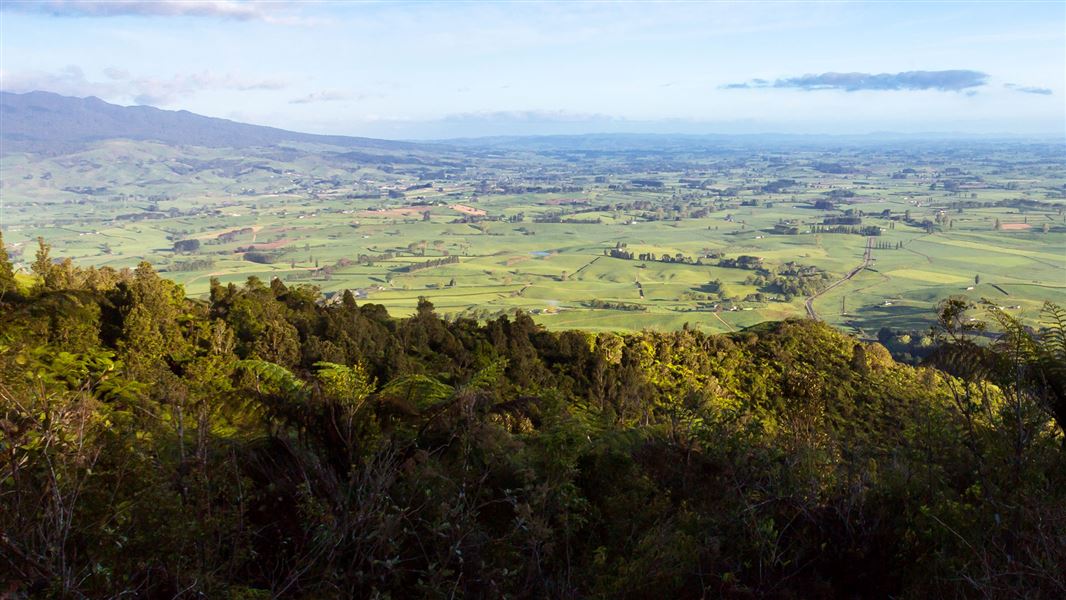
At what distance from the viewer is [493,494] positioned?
5.06 metres

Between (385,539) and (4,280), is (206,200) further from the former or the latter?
(385,539)

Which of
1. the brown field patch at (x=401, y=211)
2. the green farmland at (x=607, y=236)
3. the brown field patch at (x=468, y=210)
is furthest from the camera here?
the brown field patch at (x=468, y=210)

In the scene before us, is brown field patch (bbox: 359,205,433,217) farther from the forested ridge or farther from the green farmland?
the forested ridge

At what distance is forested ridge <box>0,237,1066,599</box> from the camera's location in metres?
3.29

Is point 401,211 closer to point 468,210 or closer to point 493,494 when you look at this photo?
point 468,210

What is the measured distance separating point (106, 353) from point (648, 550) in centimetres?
643

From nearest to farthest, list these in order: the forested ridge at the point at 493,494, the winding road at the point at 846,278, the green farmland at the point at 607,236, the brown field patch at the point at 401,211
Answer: the forested ridge at the point at 493,494
the winding road at the point at 846,278
the green farmland at the point at 607,236
the brown field patch at the point at 401,211

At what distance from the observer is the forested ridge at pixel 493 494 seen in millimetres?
3285

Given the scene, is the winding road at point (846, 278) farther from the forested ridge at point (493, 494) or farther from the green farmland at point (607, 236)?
the forested ridge at point (493, 494)

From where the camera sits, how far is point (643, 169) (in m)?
163

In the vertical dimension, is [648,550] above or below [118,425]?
below

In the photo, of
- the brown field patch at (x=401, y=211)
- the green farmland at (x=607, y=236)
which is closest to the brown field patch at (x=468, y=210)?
the green farmland at (x=607, y=236)

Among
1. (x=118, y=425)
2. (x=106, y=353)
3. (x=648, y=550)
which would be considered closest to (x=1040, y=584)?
(x=648, y=550)

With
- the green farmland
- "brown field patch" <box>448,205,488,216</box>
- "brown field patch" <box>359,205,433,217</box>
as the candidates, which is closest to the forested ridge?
the green farmland
